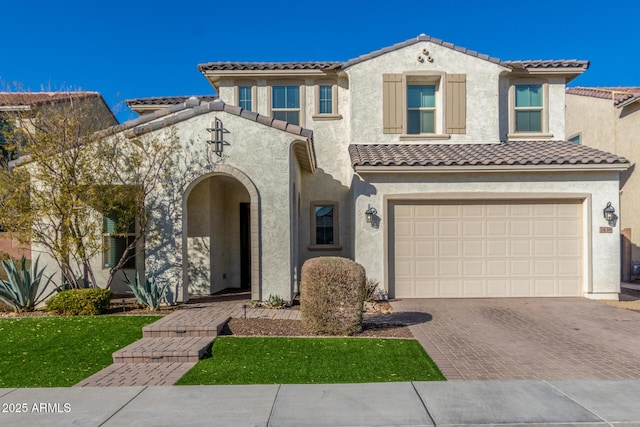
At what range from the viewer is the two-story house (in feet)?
32.3

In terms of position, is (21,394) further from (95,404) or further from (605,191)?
(605,191)

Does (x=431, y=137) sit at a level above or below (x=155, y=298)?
above

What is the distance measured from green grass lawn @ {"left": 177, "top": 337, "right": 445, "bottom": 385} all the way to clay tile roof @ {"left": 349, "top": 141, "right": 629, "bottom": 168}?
5440mm

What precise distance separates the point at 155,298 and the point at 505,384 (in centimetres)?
737

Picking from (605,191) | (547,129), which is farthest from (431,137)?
(605,191)

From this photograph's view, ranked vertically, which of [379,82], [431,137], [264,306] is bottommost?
[264,306]

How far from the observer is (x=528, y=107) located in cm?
1366

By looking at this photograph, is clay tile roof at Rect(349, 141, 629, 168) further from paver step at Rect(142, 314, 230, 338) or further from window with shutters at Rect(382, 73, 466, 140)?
paver step at Rect(142, 314, 230, 338)

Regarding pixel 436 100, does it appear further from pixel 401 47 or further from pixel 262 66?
pixel 262 66

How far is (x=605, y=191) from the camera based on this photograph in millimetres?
10969

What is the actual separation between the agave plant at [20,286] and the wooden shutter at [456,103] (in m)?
11.9

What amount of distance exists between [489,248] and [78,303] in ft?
33.5

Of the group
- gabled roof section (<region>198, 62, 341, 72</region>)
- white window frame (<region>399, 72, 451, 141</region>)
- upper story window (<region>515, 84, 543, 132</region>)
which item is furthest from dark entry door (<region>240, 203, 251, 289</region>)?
upper story window (<region>515, 84, 543, 132</region>)

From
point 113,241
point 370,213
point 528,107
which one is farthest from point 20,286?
point 528,107
